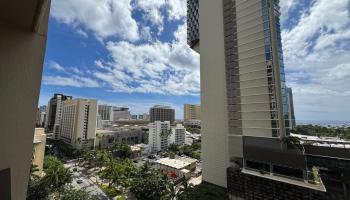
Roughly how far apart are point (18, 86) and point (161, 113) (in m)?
79.1

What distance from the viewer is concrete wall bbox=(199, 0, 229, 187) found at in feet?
53.9

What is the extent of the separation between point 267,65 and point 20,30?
16620mm

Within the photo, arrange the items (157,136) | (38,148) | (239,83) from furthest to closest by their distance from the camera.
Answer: (157,136) < (38,148) < (239,83)

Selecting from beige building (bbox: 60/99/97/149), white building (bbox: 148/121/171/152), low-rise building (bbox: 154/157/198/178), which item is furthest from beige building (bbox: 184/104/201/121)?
low-rise building (bbox: 154/157/198/178)

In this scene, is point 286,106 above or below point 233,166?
above

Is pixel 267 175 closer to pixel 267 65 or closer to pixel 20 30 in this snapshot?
pixel 267 65

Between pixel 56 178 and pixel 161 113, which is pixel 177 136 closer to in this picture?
pixel 161 113

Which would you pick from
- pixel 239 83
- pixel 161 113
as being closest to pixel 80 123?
pixel 239 83

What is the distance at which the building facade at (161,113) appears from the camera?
79062 millimetres

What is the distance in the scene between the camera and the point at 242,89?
16359 millimetres

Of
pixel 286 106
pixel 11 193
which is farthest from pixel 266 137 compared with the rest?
pixel 11 193

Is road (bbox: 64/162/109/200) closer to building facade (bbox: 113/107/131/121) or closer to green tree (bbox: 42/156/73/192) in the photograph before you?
green tree (bbox: 42/156/73/192)

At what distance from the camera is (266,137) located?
14961 mm

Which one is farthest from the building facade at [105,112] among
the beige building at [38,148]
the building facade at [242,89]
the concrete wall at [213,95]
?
the building facade at [242,89]
